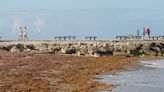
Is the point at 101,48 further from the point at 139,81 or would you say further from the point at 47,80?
the point at 47,80

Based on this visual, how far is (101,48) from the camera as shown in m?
57.1

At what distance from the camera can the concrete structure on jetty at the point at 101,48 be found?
2199 inches

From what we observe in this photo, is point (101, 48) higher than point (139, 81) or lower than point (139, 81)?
higher

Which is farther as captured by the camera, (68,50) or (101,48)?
(101,48)

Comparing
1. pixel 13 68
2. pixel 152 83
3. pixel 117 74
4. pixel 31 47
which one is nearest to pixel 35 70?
pixel 13 68

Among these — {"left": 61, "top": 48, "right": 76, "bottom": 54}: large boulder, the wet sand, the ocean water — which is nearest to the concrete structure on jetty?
{"left": 61, "top": 48, "right": 76, "bottom": 54}: large boulder

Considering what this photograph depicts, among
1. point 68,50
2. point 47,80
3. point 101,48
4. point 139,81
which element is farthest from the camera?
point 101,48

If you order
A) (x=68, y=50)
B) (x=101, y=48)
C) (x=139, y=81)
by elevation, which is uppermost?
(x=101, y=48)

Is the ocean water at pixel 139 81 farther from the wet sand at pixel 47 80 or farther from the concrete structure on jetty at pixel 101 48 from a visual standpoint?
the concrete structure on jetty at pixel 101 48

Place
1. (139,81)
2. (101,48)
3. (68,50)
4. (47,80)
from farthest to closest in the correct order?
(101,48)
(68,50)
(139,81)
(47,80)

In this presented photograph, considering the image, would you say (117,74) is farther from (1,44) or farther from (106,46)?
(1,44)

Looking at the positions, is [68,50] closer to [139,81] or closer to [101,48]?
[101,48]

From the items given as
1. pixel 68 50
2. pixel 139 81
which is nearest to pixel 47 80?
pixel 139 81

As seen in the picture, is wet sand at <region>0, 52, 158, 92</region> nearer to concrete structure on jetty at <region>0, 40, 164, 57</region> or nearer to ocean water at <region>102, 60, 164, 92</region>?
ocean water at <region>102, 60, 164, 92</region>
